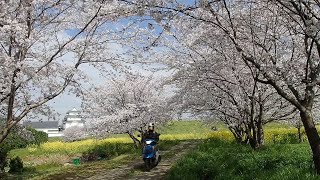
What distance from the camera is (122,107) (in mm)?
26828

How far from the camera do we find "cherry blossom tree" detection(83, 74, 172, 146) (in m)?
24.4

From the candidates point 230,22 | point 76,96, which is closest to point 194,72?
point 76,96

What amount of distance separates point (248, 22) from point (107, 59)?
4653 millimetres

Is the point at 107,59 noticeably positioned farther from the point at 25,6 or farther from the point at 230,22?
the point at 230,22

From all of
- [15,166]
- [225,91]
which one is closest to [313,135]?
[225,91]

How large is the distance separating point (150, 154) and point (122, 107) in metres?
14.5

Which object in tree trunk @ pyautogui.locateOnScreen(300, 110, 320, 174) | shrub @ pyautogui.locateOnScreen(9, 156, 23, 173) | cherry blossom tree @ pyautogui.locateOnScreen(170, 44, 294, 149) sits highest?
cherry blossom tree @ pyautogui.locateOnScreen(170, 44, 294, 149)

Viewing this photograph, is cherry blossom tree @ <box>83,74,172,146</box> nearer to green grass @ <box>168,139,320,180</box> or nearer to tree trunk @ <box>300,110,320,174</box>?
green grass @ <box>168,139,320,180</box>

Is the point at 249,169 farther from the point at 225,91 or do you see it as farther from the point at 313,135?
the point at 225,91

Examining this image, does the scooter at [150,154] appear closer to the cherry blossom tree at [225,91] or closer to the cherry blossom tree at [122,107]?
the cherry blossom tree at [225,91]

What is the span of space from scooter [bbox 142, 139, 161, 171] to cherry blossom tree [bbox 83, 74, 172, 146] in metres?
10.5

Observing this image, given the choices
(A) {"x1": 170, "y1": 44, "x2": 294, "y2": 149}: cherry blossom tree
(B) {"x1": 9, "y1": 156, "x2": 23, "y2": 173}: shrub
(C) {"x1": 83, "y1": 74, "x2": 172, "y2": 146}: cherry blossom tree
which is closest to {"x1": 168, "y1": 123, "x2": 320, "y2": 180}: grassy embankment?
(A) {"x1": 170, "y1": 44, "x2": 294, "y2": 149}: cherry blossom tree

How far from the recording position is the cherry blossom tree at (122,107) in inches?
960

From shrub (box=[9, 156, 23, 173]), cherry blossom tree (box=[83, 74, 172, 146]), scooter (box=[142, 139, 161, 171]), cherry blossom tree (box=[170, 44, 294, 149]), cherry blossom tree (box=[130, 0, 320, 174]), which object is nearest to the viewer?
cherry blossom tree (box=[130, 0, 320, 174])
